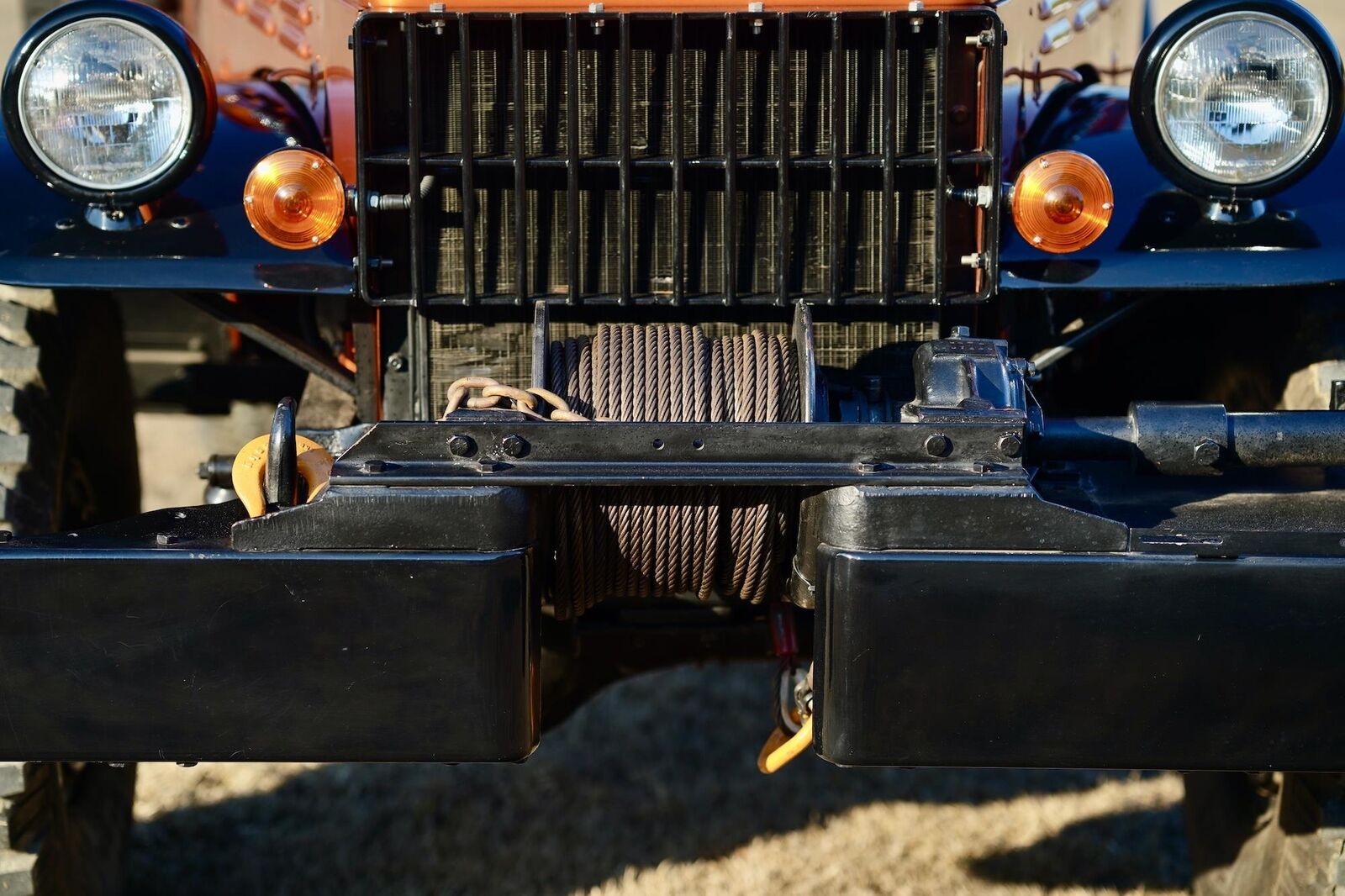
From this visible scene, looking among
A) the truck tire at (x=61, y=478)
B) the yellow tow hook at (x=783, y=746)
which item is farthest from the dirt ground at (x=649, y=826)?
the yellow tow hook at (x=783, y=746)

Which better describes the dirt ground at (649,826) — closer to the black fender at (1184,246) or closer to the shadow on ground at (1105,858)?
the shadow on ground at (1105,858)

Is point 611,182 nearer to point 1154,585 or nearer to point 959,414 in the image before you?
point 959,414

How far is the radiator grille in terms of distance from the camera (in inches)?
95.7

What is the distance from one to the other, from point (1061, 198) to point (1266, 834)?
1366 mm

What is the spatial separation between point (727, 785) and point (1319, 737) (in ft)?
6.73

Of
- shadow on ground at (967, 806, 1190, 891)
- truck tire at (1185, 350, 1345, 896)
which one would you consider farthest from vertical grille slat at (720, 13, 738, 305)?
shadow on ground at (967, 806, 1190, 891)

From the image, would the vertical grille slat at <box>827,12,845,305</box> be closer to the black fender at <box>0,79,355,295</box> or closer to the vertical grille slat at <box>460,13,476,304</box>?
the vertical grille slat at <box>460,13,476,304</box>

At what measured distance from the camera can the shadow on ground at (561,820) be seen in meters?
3.30

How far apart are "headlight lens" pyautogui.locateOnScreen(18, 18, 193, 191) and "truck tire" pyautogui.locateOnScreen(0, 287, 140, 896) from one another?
521 mm

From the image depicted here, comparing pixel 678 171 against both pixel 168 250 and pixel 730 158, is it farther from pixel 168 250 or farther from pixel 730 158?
pixel 168 250

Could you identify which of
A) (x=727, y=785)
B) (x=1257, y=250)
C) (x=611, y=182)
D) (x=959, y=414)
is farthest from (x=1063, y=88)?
(x=727, y=785)

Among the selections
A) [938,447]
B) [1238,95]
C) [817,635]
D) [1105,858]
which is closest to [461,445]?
[817,635]

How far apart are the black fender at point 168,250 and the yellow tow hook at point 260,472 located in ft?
1.61

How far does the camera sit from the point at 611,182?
251 cm
